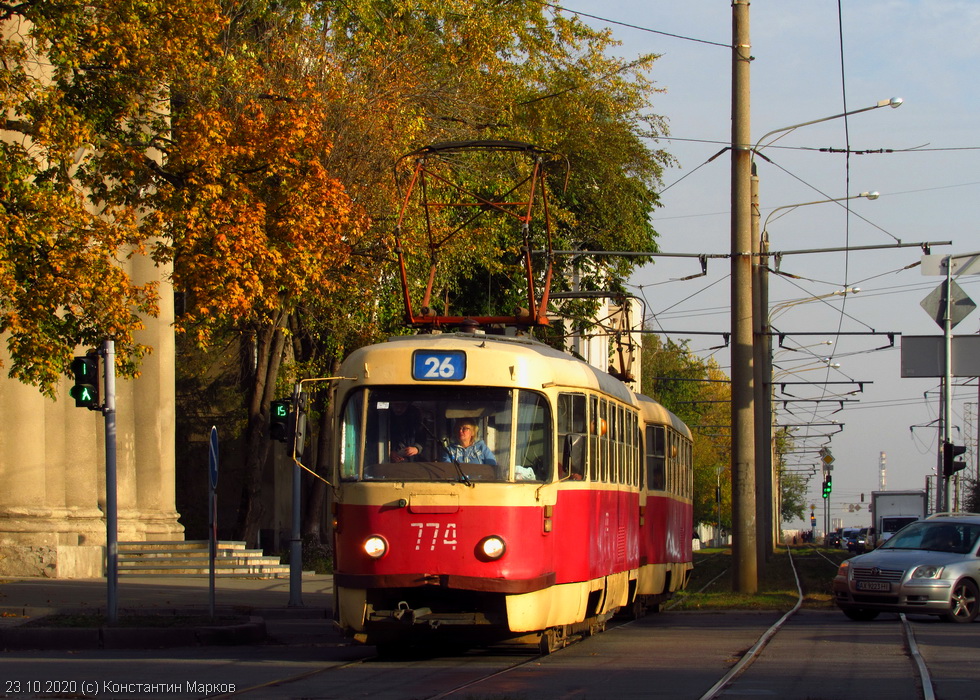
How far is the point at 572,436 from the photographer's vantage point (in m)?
13.3

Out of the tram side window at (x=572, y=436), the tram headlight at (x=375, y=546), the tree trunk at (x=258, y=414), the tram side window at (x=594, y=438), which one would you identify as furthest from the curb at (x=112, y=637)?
the tree trunk at (x=258, y=414)

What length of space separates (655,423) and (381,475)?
296 inches

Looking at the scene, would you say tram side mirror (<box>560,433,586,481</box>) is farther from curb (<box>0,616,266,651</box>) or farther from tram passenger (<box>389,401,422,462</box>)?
curb (<box>0,616,266,651</box>)

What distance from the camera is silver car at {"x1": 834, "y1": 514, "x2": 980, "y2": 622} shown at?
59.8 feet

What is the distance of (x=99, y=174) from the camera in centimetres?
2050

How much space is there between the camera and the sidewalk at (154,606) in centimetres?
1473

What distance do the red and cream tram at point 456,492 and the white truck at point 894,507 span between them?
169 ft

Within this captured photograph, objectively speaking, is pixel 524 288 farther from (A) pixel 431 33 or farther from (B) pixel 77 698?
(B) pixel 77 698

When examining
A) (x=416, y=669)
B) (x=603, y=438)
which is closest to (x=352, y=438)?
(x=416, y=669)

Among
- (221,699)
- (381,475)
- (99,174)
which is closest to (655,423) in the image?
(381,475)

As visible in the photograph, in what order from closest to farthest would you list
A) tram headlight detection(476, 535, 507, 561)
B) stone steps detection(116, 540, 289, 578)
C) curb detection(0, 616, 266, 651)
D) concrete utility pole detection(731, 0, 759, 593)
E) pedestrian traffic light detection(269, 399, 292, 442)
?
tram headlight detection(476, 535, 507, 561)
curb detection(0, 616, 266, 651)
pedestrian traffic light detection(269, 399, 292, 442)
concrete utility pole detection(731, 0, 759, 593)
stone steps detection(116, 540, 289, 578)

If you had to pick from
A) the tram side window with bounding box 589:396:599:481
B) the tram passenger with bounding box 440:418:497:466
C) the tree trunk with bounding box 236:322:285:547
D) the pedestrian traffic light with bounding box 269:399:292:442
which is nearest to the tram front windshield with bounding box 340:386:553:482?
the tram passenger with bounding box 440:418:497:466

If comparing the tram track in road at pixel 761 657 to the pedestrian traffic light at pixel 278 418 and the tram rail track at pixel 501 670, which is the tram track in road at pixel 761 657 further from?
the pedestrian traffic light at pixel 278 418

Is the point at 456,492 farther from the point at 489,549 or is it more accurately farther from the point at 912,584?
the point at 912,584
